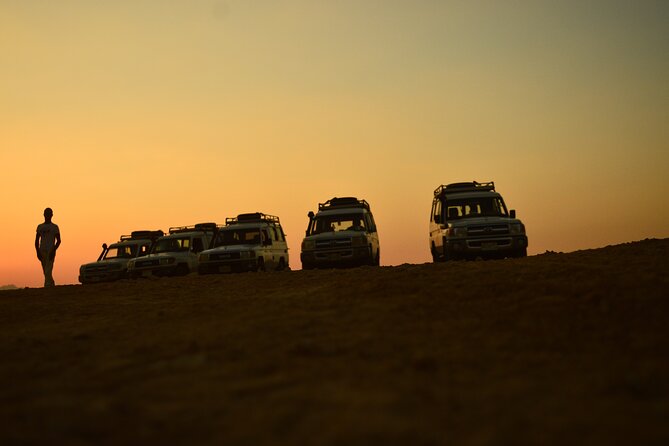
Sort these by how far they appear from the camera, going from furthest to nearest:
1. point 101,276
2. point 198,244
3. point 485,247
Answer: point 101,276 < point 198,244 < point 485,247

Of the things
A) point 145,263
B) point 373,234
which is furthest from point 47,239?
point 373,234

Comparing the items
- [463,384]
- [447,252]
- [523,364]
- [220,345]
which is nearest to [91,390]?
[220,345]

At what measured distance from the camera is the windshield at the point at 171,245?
23578 millimetres

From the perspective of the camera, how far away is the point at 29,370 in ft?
21.3

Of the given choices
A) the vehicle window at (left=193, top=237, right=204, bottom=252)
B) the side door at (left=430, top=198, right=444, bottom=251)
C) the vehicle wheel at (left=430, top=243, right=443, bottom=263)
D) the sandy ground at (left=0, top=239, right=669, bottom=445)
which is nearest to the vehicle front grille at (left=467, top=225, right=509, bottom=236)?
the side door at (left=430, top=198, right=444, bottom=251)

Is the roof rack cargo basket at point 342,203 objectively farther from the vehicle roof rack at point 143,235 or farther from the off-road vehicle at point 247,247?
the vehicle roof rack at point 143,235

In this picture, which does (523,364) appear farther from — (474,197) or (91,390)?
(474,197)

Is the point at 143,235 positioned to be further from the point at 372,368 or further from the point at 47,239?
the point at 372,368

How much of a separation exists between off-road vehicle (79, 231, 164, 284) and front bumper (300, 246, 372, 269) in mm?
8349

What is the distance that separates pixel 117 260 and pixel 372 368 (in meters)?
21.3

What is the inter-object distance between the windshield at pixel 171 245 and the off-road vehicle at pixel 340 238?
4968 millimetres

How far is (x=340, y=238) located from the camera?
20188mm

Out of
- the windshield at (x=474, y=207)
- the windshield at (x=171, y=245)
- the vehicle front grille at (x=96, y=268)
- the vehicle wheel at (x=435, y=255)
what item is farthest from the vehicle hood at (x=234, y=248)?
the windshield at (x=474, y=207)

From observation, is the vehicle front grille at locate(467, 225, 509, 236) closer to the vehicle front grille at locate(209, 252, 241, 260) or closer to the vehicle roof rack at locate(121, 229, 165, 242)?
the vehicle front grille at locate(209, 252, 241, 260)
